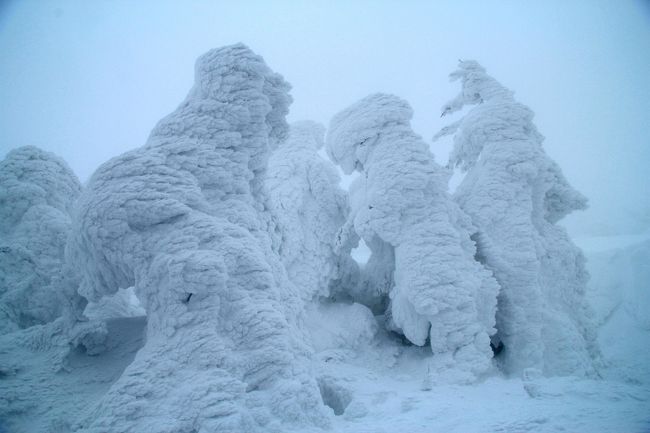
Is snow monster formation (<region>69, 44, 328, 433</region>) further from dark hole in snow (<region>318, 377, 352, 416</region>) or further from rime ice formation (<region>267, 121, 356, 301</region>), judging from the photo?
rime ice formation (<region>267, 121, 356, 301</region>)

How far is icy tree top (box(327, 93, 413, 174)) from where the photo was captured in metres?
4.30

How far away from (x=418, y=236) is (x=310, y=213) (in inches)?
63.2

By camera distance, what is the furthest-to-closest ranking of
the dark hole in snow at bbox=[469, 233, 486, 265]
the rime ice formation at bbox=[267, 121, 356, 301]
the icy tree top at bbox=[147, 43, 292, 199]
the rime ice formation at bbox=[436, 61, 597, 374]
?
the rime ice formation at bbox=[267, 121, 356, 301] < the dark hole in snow at bbox=[469, 233, 486, 265] < the rime ice formation at bbox=[436, 61, 597, 374] < the icy tree top at bbox=[147, 43, 292, 199]

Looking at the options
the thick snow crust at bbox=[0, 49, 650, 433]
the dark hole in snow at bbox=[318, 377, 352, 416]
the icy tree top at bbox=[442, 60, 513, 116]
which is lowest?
the dark hole in snow at bbox=[318, 377, 352, 416]

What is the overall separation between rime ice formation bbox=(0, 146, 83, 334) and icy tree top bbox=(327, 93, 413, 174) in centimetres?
327

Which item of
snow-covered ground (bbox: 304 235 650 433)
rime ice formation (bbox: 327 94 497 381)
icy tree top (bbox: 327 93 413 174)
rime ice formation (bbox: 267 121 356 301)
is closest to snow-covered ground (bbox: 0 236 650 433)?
snow-covered ground (bbox: 304 235 650 433)

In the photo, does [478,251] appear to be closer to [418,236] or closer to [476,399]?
[418,236]

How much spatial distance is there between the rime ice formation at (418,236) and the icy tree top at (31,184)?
11.4ft

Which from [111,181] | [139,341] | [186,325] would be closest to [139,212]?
[111,181]

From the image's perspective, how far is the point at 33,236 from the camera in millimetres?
3727

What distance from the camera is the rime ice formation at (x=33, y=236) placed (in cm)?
330

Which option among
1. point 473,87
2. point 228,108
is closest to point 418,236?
point 228,108

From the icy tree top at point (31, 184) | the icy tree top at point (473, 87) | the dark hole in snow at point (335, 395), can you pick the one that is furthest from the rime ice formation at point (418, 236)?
the icy tree top at point (31, 184)

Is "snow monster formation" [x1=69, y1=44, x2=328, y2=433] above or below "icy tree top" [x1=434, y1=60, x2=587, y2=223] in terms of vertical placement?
below
